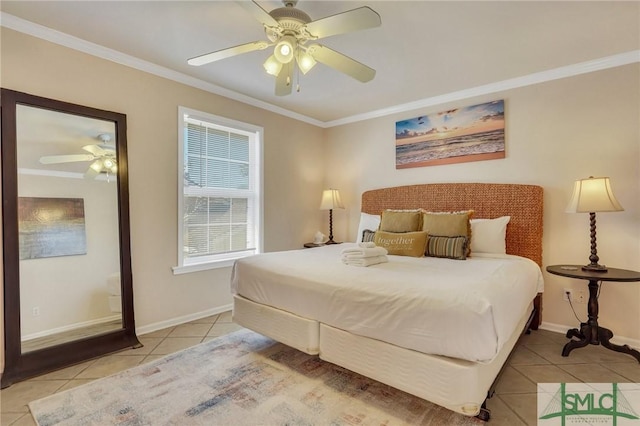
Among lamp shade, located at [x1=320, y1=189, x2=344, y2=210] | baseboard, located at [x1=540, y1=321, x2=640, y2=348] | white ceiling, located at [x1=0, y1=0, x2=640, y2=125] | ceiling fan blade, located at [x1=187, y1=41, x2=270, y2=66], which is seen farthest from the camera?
lamp shade, located at [x1=320, y1=189, x2=344, y2=210]

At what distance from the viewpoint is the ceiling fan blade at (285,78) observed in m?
2.14

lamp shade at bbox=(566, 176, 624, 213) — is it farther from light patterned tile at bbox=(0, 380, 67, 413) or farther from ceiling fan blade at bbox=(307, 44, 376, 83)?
light patterned tile at bbox=(0, 380, 67, 413)

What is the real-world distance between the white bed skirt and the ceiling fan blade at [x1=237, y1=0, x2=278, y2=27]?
190 centimetres

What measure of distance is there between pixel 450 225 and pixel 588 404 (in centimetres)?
155

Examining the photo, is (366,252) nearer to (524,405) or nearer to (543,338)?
(524,405)

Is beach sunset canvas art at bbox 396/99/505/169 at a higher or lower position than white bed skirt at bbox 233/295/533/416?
higher

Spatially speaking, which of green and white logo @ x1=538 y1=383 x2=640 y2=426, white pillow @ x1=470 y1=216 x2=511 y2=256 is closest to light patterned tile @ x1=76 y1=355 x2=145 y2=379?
green and white logo @ x1=538 y1=383 x2=640 y2=426

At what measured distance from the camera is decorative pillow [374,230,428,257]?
2.83 m

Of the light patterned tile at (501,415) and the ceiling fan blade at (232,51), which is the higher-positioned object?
the ceiling fan blade at (232,51)

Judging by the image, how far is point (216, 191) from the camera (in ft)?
11.9

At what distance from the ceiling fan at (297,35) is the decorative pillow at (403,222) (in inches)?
61.6

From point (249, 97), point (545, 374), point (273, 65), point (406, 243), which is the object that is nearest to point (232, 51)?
point (273, 65)

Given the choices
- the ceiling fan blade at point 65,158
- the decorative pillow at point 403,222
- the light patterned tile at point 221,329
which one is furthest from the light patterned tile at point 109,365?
the decorative pillow at point 403,222

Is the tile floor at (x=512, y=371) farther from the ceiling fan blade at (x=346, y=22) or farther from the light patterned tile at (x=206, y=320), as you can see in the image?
the ceiling fan blade at (x=346, y=22)
